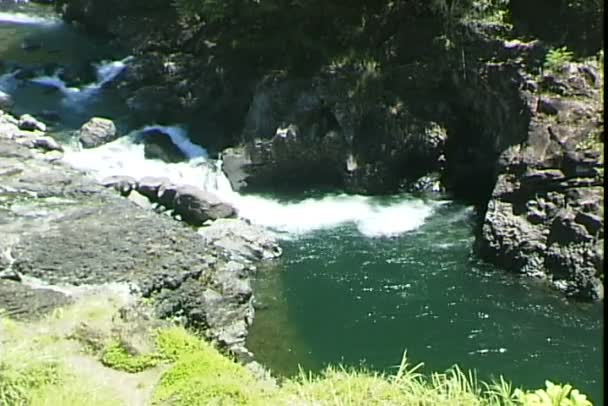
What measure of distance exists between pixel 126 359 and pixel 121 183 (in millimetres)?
13044

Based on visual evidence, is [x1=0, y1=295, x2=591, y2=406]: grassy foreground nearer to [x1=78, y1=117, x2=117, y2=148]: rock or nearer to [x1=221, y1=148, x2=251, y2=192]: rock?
[x1=221, y1=148, x2=251, y2=192]: rock

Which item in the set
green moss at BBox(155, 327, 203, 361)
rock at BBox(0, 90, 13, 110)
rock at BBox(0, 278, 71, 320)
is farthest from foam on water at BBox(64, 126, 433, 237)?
green moss at BBox(155, 327, 203, 361)

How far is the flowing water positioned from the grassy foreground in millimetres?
5434

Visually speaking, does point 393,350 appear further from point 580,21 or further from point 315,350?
point 580,21

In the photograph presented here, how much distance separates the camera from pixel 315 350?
16.4 m

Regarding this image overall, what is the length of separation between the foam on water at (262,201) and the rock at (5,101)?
355 cm

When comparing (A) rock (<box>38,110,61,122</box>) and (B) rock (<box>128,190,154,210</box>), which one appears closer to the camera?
(B) rock (<box>128,190,154,210</box>)

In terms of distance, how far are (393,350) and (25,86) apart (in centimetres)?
1792

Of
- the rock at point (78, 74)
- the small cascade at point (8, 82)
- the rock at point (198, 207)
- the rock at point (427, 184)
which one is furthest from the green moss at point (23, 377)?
the rock at point (78, 74)

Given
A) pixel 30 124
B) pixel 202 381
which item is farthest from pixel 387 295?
pixel 30 124

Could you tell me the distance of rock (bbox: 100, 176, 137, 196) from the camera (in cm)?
2244

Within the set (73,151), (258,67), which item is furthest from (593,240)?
(73,151)

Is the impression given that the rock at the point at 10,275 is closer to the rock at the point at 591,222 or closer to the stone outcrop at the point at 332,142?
the stone outcrop at the point at 332,142

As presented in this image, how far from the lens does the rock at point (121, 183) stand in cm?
2244
